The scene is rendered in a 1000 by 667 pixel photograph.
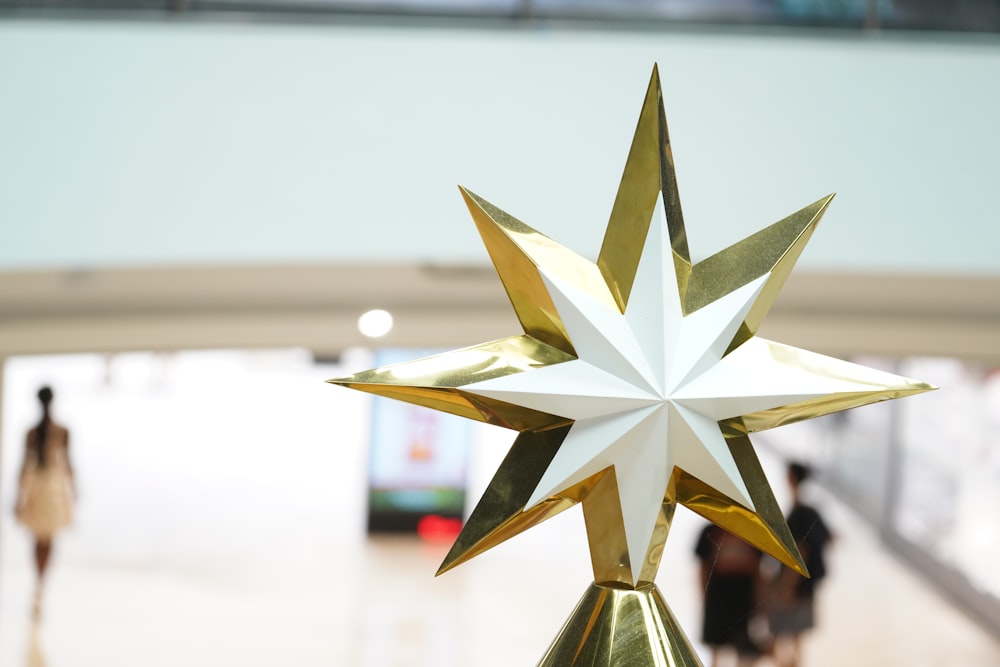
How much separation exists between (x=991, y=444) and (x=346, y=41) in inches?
199

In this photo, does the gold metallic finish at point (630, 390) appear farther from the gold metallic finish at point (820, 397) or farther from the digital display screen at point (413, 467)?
the digital display screen at point (413, 467)

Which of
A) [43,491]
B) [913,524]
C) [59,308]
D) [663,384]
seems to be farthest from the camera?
[913,524]

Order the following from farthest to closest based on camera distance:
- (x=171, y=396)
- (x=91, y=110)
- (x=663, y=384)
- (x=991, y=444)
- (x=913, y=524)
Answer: (x=171, y=396), (x=913, y=524), (x=991, y=444), (x=91, y=110), (x=663, y=384)

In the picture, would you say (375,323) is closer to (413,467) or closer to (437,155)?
(437,155)

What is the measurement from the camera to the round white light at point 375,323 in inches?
163

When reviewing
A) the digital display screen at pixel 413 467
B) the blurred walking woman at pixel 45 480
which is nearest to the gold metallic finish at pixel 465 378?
the blurred walking woman at pixel 45 480

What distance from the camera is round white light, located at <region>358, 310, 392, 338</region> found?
163 inches

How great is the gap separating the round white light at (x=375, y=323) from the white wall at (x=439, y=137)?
3.91ft

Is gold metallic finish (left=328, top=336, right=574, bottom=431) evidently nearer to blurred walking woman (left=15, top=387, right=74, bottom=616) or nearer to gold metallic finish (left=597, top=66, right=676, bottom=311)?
gold metallic finish (left=597, top=66, right=676, bottom=311)

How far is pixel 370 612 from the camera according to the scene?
17.3 feet

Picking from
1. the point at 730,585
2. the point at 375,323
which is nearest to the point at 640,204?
the point at 730,585

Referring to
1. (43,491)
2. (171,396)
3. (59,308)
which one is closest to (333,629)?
(43,491)

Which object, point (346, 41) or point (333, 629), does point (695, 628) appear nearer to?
point (333, 629)

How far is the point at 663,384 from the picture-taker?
2.61ft
